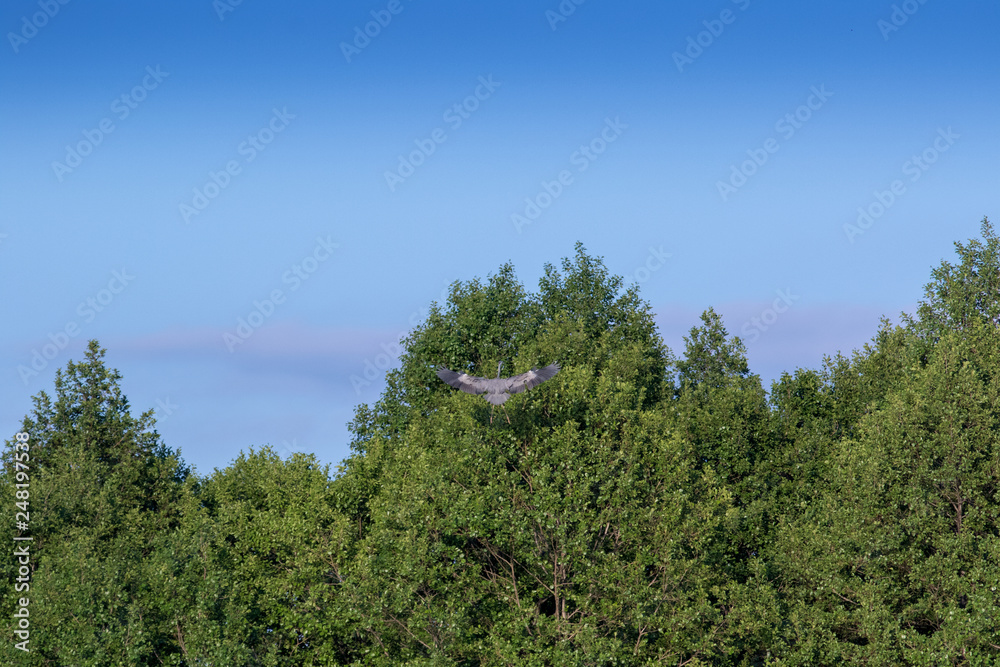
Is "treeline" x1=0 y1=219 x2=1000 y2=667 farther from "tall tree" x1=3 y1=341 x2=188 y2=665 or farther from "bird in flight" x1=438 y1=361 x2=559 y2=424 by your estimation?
"bird in flight" x1=438 y1=361 x2=559 y2=424

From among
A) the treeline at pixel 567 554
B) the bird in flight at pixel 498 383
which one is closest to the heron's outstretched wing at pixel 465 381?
the bird in flight at pixel 498 383

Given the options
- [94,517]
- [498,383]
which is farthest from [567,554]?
[94,517]

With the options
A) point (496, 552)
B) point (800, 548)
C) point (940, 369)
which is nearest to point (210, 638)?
point (496, 552)

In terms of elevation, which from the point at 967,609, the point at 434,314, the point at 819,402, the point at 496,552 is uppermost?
the point at 434,314

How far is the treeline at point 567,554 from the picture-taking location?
39812 millimetres

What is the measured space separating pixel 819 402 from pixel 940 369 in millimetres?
13973

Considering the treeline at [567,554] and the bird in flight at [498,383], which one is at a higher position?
the bird in flight at [498,383]

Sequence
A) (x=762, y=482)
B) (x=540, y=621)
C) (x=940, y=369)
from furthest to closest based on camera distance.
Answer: (x=762, y=482)
(x=940, y=369)
(x=540, y=621)

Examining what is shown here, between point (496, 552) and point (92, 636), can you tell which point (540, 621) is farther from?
point (92, 636)

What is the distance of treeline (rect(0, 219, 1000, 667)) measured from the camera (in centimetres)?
3981

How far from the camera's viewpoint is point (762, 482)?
55.4 m

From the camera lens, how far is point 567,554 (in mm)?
39656

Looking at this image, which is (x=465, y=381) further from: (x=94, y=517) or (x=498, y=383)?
(x=94, y=517)

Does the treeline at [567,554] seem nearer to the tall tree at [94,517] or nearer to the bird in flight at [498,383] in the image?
the tall tree at [94,517]
